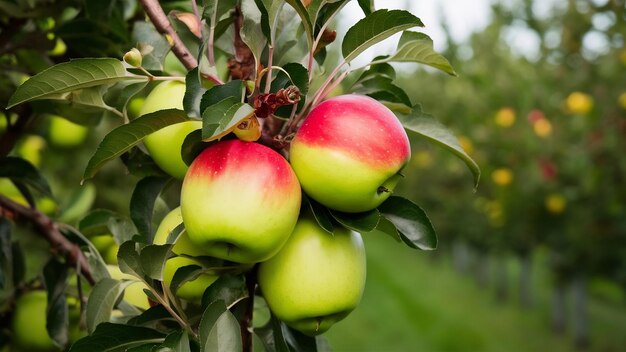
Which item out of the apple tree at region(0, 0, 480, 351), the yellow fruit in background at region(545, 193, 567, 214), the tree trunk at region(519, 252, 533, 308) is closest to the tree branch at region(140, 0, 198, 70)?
the apple tree at region(0, 0, 480, 351)

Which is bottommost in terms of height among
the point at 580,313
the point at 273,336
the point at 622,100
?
the point at 580,313

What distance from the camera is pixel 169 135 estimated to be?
2.24 feet

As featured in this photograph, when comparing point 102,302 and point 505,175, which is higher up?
point 102,302

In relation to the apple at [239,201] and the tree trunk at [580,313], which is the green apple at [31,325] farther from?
the tree trunk at [580,313]

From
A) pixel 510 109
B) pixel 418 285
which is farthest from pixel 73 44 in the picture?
pixel 418 285

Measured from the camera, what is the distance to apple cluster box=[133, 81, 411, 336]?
61cm

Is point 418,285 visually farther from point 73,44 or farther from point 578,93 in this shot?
point 73,44

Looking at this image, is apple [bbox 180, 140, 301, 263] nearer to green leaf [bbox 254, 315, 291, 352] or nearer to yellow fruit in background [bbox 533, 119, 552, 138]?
green leaf [bbox 254, 315, 291, 352]

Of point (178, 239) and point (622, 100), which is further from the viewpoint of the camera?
point (622, 100)

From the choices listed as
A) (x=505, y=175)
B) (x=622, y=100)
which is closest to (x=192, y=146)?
(x=505, y=175)

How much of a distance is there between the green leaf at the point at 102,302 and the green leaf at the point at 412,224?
0.30 metres

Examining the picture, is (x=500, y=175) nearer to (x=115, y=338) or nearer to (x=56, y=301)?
(x=56, y=301)

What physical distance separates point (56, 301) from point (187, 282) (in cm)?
32

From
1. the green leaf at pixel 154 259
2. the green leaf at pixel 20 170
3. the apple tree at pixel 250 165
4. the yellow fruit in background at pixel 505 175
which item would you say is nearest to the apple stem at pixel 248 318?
A: the apple tree at pixel 250 165
